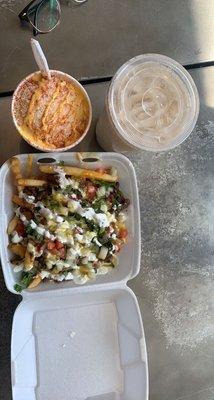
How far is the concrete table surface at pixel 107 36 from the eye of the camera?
1.31 m

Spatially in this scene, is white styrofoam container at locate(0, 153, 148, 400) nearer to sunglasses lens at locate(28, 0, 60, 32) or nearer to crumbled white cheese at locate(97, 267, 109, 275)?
crumbled white cheese at locate(97, 267, 109, 275)

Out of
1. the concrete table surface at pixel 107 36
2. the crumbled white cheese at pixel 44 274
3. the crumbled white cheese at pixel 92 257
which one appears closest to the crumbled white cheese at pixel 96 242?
the crumbled white cheese at pixel 92 257

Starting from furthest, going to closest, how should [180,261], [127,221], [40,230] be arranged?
[180,261] → [127,221] → [40,230]

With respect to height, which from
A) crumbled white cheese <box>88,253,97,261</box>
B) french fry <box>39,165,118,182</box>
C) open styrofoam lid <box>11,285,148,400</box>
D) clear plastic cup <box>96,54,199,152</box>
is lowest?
open styrofoam lid <box>11,285,148,400</box>

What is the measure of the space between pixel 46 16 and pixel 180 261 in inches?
27.9

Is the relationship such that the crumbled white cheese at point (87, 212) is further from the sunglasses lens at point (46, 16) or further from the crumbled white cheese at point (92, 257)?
the sunglasses lens at point (46, 16)

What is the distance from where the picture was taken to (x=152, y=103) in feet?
3.96

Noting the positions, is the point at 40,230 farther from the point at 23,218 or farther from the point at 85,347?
the point at 85,347

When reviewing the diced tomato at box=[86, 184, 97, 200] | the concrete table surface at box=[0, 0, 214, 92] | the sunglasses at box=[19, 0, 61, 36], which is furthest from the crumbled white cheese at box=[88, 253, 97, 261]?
the sunglasses at box=[19, 0, 61, 36]

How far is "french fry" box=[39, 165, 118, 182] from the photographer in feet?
3.95

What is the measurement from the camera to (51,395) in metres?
1.30

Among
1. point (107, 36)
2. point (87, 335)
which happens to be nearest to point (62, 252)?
point (87, 335)

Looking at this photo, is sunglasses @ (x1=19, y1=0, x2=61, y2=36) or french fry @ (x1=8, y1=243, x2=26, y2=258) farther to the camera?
sunglasses @ (x1=19, y1=0, x2=61, y2=36)

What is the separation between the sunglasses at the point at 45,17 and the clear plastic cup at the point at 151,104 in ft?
0.86
